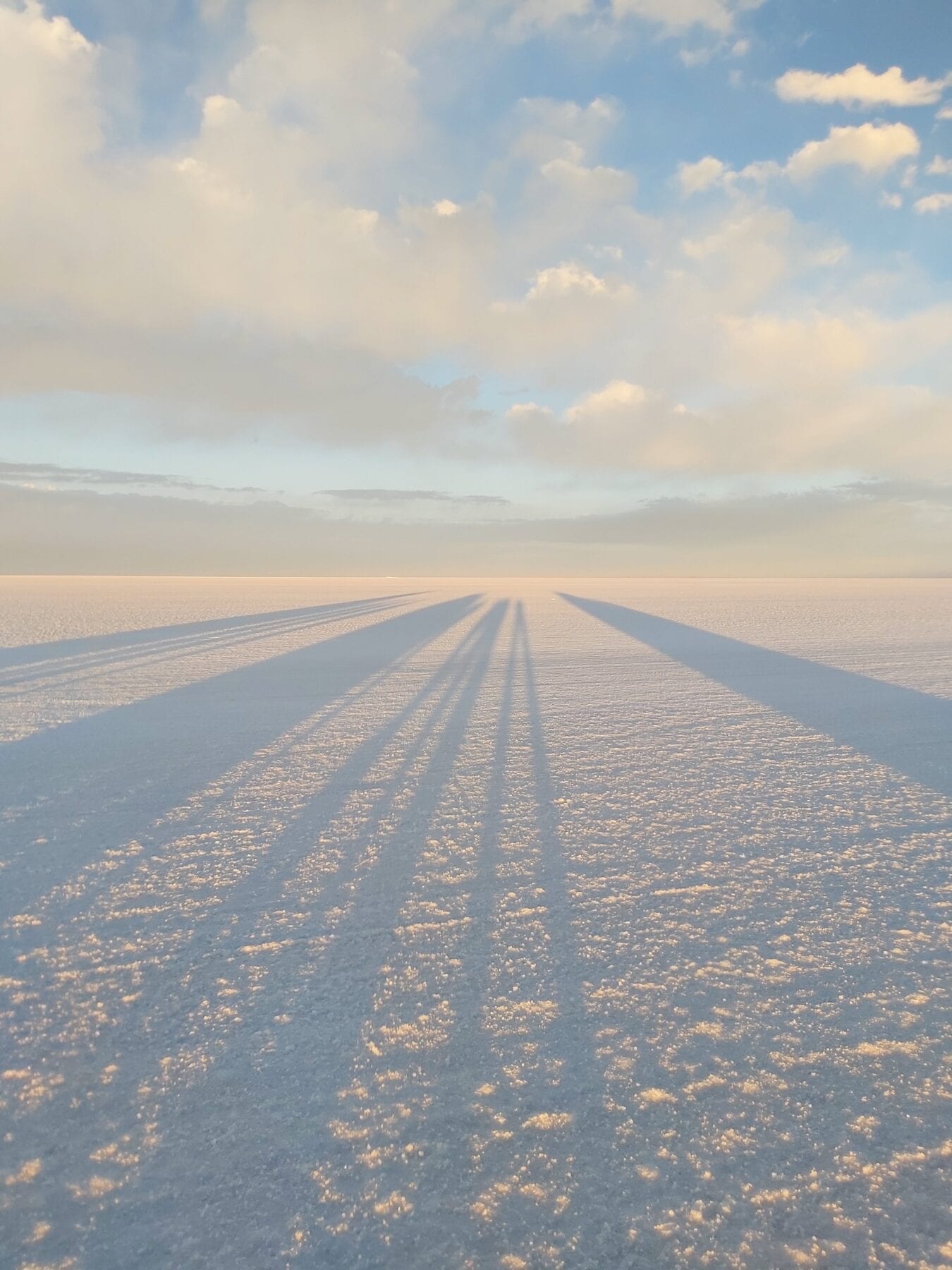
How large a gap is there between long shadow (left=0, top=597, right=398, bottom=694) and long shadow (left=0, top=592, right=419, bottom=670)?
5.5 inches

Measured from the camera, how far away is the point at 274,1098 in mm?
2625

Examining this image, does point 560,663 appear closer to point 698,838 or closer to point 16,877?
point 698,838

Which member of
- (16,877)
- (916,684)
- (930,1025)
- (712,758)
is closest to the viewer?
(930,1025)

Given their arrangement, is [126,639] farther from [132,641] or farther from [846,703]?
[846,703]

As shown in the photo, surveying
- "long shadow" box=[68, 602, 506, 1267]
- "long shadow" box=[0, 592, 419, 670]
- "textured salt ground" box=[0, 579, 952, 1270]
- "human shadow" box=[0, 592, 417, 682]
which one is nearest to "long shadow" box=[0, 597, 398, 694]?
"human shadow" box=[0, 592, 417, 682]

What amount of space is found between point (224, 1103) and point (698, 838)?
3.48 meters

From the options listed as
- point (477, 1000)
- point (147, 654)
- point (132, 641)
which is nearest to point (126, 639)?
point (132, 641)

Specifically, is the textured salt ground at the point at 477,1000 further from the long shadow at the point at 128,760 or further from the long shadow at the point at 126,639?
the long shadow at the point at 126,639

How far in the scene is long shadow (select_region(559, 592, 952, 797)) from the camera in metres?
7.20

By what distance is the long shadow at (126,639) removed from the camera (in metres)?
15.2

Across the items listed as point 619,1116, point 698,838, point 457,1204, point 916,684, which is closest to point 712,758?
point 698,838

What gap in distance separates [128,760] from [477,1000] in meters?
5.40

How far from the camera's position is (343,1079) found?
2713 mm

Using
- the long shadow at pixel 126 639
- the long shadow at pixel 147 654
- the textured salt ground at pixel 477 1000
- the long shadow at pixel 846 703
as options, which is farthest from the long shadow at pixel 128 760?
the long shadow at pixel 846 703
